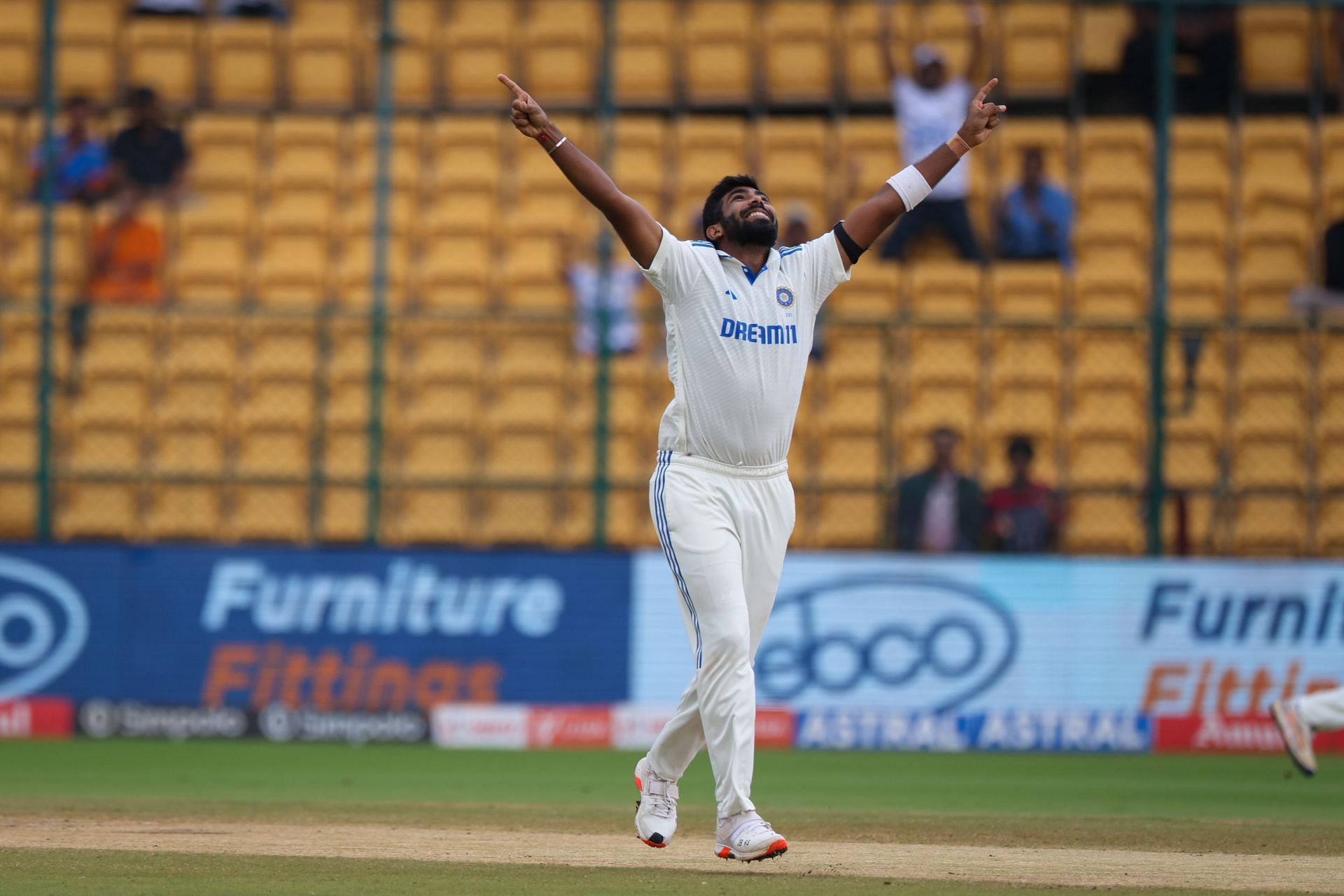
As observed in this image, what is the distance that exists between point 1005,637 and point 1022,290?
2944mm

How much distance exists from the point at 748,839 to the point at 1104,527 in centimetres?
760

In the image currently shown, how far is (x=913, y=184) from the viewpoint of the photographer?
22.6 ft

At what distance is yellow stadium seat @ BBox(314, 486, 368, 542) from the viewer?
13.3m

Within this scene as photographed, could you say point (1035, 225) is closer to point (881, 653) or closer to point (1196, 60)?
point (1196, 60)

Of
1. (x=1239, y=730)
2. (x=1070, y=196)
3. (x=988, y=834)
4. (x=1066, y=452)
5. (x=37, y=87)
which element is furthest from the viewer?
(x=37, y=87)

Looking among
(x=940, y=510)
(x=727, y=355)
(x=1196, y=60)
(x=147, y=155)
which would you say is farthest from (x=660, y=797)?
(x=1196, y=60)

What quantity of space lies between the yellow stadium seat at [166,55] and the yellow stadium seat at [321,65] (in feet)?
2.59

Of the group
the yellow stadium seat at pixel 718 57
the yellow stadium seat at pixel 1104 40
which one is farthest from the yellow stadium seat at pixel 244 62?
the yellow stadium seat at pixel 1104 40

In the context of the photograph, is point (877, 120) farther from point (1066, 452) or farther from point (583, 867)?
point (583, 867)

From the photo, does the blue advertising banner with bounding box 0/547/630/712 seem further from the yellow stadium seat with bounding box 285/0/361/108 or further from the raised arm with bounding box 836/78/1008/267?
the raised arm with bounding box 836/78/1008/267

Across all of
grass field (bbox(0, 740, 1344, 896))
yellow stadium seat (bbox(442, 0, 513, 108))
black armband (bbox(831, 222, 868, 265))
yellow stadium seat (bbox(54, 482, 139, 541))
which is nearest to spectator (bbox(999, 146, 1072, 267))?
grass field (bbox(0, 740, 1344, 896))

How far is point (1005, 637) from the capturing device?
41.3 feet

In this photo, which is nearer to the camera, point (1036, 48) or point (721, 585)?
point (721, 585)

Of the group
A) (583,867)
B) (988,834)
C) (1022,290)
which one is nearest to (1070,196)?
(1022,290)
